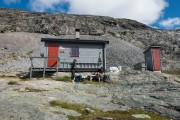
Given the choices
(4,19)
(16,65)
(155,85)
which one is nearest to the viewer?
(155,85)

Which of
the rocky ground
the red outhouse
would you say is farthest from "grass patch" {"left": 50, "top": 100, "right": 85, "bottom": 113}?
the red outhouse

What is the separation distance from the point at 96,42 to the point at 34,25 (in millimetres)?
56546

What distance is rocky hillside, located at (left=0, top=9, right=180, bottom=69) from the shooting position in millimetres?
80688

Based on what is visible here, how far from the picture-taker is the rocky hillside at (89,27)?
80.7 meters

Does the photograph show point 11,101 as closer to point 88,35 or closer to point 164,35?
point 88,35

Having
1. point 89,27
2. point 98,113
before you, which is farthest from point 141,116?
point 89,27

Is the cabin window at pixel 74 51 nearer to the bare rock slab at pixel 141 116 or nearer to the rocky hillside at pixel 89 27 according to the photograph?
the bare rock slab at pixel 141 116

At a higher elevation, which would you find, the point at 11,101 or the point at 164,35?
the point at 164,35

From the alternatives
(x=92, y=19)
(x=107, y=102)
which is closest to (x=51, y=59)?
(x=107, y=102)

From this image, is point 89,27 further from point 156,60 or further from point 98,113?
point 98,113

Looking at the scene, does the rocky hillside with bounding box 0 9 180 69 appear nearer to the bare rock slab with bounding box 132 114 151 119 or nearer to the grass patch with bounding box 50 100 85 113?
the bare rock slab with bounding box 132 114 151 119

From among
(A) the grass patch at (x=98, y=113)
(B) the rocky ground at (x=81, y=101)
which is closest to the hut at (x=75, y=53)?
(B) the rocky ground at (x=81, y=101)

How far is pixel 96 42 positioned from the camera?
1326 inches

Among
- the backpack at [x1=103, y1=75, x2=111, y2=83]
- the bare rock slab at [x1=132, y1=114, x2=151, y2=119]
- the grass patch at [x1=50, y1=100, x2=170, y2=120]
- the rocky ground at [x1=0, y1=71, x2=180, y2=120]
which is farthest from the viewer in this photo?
the backpack at [x1=103, y1=75, x2=111, y2=83]
